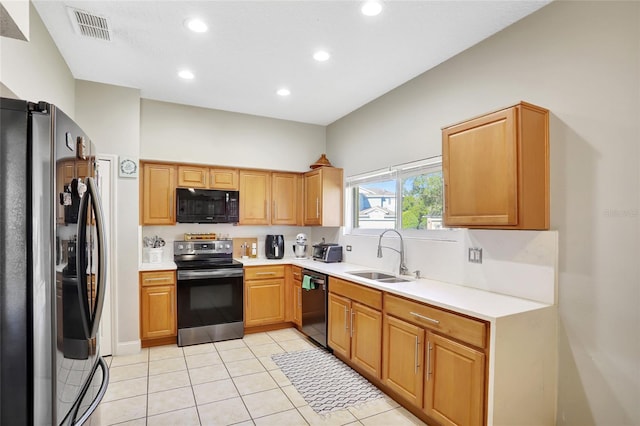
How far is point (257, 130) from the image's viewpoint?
4.72 meters

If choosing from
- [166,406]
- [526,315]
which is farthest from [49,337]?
[526,315]

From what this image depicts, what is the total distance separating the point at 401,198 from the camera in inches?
144

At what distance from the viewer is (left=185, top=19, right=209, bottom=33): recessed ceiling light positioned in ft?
8.11

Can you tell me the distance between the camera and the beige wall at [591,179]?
1.86 meters

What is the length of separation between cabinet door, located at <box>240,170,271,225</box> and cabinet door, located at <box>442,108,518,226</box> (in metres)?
2.79

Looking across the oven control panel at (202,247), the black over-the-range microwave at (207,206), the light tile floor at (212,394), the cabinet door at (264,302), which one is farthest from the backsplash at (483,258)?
the light tile floor at (212,394)

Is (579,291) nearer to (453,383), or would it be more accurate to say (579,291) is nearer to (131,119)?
(453,383)

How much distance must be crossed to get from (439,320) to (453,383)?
0.38 meters

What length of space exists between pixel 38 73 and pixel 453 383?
11.7 feet

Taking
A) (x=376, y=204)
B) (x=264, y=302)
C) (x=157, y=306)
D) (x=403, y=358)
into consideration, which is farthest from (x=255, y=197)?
(x=403, y=358)

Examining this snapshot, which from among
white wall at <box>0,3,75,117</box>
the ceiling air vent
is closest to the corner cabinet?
the ceiling air vent

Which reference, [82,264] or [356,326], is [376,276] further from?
[82,264]

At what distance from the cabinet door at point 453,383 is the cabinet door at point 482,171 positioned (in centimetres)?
85

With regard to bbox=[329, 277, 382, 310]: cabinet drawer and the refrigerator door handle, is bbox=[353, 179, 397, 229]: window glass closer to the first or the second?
bbox=[329, 277, 382, 310]: cabinet drawer
